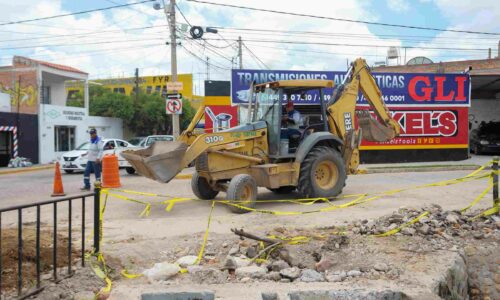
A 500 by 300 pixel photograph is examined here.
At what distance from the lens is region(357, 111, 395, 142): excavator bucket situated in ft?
38.5

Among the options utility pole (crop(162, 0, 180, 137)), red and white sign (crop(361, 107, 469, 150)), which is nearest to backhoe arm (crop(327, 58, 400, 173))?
red and white sign (crop(361, 107, 469, 150))

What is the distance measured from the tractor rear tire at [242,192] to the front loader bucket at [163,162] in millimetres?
1084

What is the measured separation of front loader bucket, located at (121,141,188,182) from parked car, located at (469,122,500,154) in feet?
69.2

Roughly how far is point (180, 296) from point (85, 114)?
28.5 metres

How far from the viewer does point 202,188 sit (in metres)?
10.4

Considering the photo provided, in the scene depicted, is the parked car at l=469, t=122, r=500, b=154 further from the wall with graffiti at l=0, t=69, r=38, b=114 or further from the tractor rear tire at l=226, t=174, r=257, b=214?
Result: the wall with graffiti at l=0, t=69, r=38, b=114

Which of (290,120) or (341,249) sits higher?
(290,120)

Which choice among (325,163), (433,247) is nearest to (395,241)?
(433,247)

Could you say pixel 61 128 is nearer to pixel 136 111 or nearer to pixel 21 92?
pixel 21 92

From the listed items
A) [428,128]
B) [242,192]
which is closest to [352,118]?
[242,192]

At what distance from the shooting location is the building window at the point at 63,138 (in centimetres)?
2802

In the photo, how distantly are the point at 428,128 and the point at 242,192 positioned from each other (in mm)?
13942

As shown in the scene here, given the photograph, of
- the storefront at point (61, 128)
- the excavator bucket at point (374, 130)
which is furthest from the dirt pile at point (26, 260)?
the storefront at point (61, 128)

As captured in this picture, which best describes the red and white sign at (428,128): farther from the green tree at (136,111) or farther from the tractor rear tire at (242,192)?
the green tree at (136,111)
